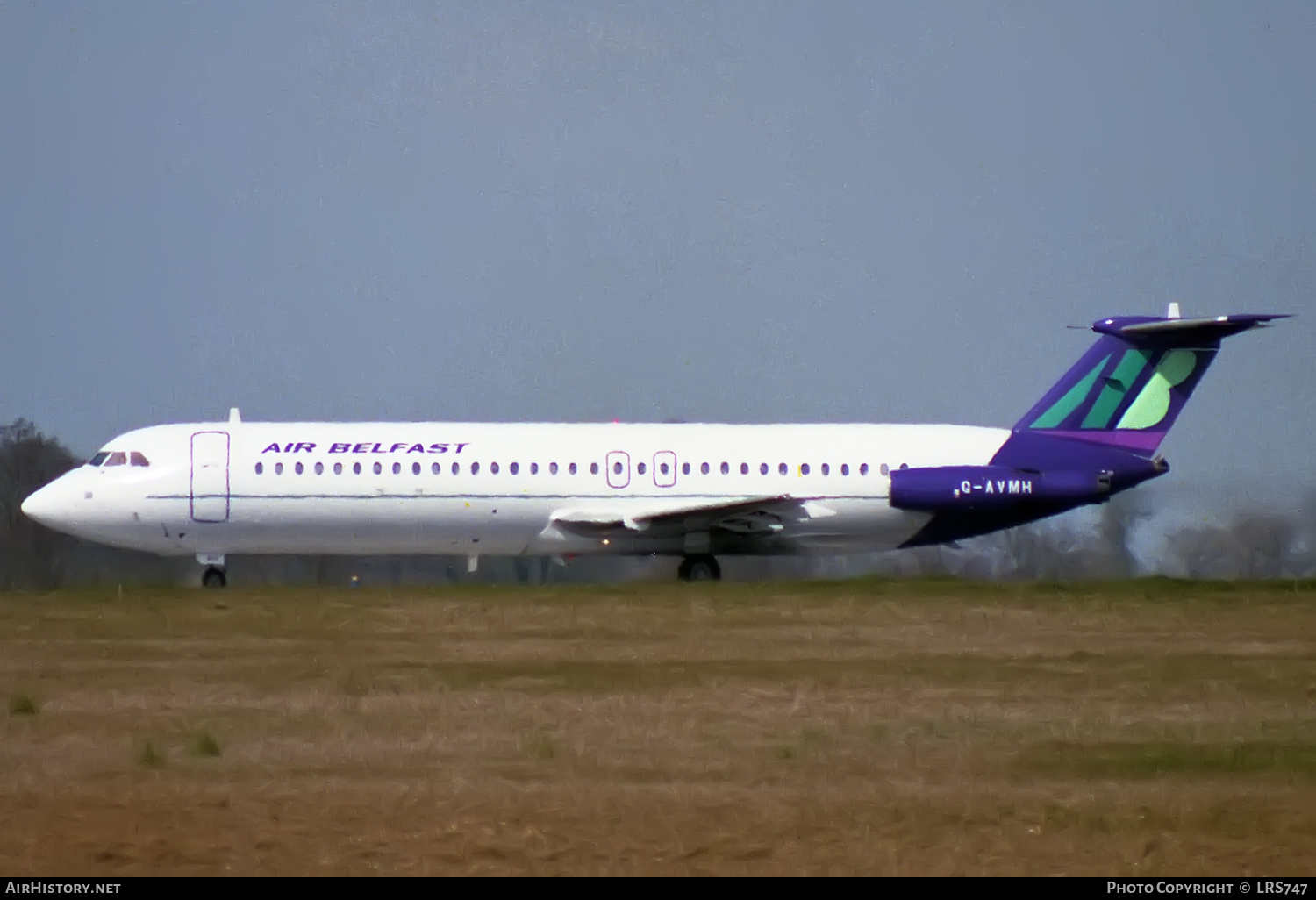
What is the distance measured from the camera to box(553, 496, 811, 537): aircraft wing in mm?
33531

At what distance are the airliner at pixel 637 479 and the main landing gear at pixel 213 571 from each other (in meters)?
0.03

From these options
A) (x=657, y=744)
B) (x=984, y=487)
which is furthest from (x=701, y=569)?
(x=657, y=744)

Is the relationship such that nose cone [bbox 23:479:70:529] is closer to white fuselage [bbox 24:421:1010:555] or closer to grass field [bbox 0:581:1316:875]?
white fuselage [bbox 24:421:1010:555]

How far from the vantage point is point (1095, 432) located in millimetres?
35094

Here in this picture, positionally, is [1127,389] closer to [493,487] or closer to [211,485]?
[493,487]

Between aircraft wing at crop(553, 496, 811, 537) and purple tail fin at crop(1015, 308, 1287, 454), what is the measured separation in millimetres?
4945

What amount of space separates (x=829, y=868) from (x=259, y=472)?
Result: 2434 cm

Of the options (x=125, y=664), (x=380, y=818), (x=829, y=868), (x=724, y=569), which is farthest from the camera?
(x=724, y=569)

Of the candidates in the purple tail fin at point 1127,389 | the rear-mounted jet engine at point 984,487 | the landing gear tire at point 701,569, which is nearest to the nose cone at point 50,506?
the landing gear tire at point 701,569

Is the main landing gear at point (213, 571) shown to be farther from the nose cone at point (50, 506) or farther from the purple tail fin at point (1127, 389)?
the purple tail fin at point (1127, 389)

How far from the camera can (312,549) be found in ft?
112

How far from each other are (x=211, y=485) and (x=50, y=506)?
3.06 metres
